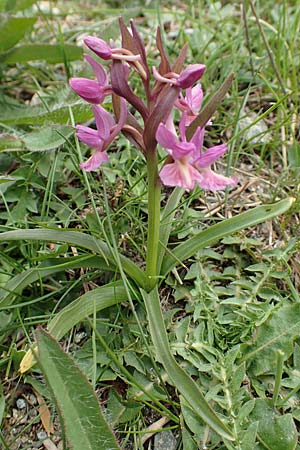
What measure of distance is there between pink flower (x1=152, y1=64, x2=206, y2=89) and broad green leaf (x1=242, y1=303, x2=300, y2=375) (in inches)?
27.8

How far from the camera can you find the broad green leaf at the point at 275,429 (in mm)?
1385

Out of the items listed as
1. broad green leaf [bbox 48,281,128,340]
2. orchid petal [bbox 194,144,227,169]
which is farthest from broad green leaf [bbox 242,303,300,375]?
orchid petal [bbox 194,144,227,169]

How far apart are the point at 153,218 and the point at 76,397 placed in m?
0.50

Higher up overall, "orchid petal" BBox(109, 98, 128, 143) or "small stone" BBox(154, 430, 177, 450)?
"orchid petal" BBox(109, 98, 128, 143)

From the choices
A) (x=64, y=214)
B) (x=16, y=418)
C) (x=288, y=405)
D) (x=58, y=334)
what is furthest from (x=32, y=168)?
(x=288, y=405)

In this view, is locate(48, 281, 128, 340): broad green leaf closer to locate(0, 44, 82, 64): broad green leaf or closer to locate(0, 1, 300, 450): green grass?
locate(0, 1, 300, 450): green grass

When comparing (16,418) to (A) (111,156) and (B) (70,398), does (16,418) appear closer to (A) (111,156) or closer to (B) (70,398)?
(B) (70,398)

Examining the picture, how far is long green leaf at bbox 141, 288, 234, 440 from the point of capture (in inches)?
51.7

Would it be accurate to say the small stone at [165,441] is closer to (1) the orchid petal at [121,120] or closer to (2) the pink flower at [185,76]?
(1) the orchid petal at [121,120]

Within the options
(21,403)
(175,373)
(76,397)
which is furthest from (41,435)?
(175,373)

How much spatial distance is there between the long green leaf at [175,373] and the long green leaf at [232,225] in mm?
160

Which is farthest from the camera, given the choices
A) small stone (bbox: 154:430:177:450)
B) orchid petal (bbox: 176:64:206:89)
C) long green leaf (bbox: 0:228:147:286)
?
long green leaf (bbox: 0:228:147:286)

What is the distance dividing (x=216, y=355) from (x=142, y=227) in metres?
0.52

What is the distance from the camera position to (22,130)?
228 cm
